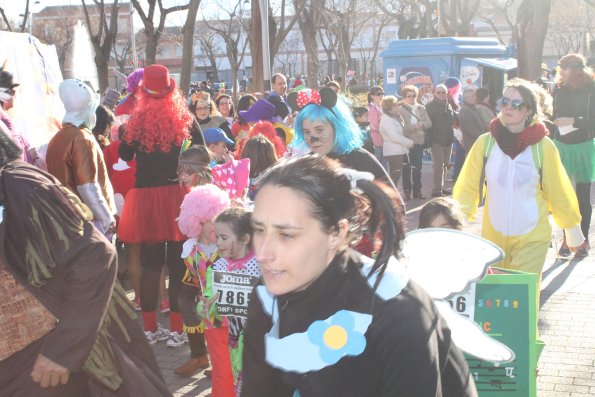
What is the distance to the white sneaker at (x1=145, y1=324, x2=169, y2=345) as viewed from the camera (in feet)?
19.4

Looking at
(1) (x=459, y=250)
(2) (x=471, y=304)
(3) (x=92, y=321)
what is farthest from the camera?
(2) (x=471, y=304)

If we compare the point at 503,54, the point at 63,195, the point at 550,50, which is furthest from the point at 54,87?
the point at 550,50

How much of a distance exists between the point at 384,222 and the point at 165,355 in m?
3.94

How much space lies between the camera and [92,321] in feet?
8.48

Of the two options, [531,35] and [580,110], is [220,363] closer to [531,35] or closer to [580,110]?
[580,110]

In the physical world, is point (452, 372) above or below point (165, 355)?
above

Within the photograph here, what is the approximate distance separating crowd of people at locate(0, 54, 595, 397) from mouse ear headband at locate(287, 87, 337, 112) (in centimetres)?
1

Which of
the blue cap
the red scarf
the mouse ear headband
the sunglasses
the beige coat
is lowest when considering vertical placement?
the beige coat

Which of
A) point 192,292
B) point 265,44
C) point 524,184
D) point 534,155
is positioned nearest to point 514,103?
point 534,155

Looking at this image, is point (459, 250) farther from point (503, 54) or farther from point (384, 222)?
point (503, 54)

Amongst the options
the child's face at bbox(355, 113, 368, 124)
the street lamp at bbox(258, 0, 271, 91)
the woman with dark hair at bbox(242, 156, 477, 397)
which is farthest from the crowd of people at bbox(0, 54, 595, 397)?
the street lamp at bbox(258, 0, 271, 91)

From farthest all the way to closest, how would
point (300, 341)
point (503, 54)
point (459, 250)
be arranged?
point (503, 54) → point (459, 250) → point (300, 341)

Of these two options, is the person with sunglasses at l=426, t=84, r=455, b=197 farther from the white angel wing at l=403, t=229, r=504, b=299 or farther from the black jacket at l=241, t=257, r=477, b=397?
the black jacket at l=241, t=257, r=477, b=397

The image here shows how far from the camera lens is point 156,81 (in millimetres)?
5949
